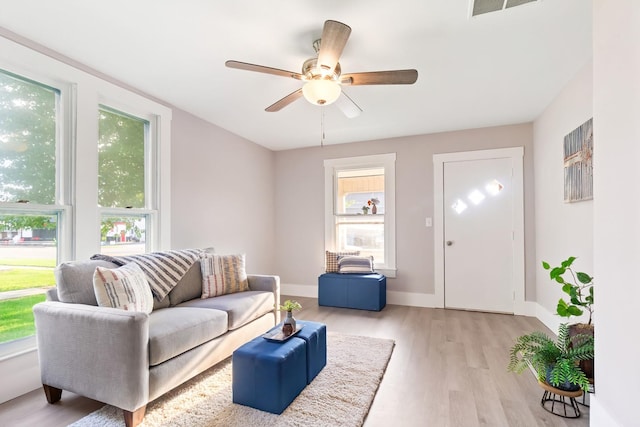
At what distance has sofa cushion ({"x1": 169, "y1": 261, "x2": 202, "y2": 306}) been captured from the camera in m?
2.64

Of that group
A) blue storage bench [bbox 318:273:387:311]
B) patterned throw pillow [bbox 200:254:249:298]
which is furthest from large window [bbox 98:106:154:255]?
blue storage bench [bbox 318:273:387:311]

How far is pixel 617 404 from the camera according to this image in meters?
1.32

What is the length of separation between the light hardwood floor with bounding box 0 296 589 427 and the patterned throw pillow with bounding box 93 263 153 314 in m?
0.64

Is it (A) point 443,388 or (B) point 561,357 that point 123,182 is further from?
(B) point 561,357

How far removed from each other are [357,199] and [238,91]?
253 cm

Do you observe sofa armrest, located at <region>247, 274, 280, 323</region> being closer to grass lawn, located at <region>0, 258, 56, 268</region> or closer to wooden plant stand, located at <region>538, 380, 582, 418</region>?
grass lawn, located at <region>0, 258, 56, 268</region>

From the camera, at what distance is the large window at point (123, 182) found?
9.08 feet

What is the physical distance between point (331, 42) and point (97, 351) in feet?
7.26

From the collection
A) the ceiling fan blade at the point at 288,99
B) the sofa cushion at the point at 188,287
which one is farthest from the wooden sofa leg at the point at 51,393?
the ceiling fan blade at the point at 288,99

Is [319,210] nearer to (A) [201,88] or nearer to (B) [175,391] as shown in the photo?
(A) [201,88]

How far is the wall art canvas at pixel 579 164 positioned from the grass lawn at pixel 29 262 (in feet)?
13.8

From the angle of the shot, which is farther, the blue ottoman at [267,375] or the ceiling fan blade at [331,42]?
the blue ottoman at [267,375]

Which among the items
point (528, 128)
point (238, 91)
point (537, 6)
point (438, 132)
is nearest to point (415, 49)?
point (537, 6)

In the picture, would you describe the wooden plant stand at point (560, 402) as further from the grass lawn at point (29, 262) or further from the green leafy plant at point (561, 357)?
the grass lawn at point (29, 262)
